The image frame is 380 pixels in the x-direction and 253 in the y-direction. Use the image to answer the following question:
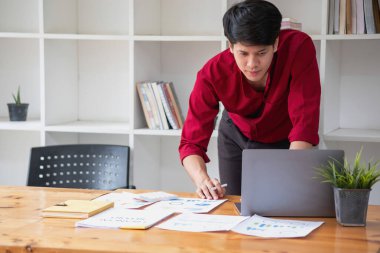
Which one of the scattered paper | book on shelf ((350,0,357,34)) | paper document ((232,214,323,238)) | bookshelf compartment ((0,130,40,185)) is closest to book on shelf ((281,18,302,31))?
book on shelf ((350,0,357,34))

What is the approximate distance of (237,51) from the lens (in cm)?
230

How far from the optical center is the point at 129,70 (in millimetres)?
3766

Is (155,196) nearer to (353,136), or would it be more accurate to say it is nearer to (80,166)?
(80,166)

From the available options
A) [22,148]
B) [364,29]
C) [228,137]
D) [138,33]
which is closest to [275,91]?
[228,137]

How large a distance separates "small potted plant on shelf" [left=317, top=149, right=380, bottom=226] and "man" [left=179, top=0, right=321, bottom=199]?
0.46 metres

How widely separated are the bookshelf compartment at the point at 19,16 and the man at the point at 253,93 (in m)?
1.68

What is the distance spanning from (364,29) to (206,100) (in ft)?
3.66

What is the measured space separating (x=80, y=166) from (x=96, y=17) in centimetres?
109

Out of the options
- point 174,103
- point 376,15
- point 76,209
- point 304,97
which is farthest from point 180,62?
point 76,209

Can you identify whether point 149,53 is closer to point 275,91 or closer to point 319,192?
point 275,91

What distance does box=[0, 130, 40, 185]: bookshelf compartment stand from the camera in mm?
4160

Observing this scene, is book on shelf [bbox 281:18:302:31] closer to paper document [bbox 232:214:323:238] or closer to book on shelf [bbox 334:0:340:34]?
book on shelf [bbox 334:0:340:34]

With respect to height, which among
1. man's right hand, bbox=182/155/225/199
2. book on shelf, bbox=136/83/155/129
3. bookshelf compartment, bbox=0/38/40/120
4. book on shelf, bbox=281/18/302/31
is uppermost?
book on shelf, bbox=281/18/302/31

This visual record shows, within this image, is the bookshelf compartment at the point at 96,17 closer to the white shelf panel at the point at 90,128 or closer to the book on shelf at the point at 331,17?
the white shelf panel at the point at 90,128
